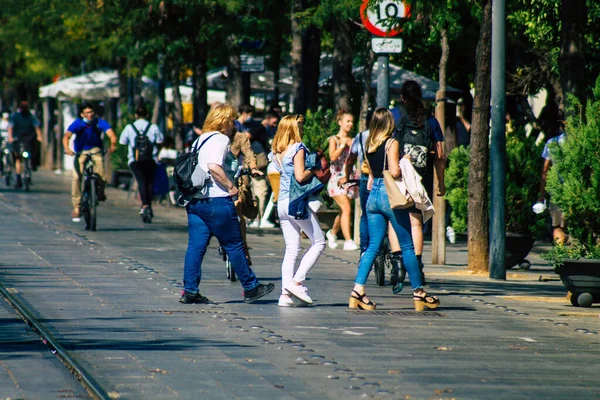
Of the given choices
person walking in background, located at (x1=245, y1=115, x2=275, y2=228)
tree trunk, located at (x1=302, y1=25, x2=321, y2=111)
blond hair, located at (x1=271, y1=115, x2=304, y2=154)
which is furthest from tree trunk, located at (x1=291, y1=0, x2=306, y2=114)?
blond hair, located at (x1=271, y1=115, x2=304, y2=154)

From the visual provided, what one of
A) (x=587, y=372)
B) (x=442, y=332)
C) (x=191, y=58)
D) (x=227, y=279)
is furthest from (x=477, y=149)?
(x=191, y=58)

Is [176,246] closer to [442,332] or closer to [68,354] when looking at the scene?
[442,332]

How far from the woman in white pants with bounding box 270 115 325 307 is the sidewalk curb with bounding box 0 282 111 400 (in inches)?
84.5

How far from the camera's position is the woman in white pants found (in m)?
11.7

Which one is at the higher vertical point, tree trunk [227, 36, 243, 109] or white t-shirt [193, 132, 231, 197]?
tree trunk [227, 36, 243, 109]

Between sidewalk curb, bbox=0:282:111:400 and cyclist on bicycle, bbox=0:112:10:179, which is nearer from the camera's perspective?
sidewalk curb, bbox=0:282:111:400

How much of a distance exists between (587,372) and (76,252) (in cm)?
892

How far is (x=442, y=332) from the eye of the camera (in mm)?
10273

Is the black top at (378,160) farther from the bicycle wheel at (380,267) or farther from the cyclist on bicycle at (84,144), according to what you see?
the cyclist on bicycle at (84,144)

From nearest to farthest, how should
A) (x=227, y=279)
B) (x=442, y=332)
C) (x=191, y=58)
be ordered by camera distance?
(x=442, y=332) → (x=227, y=279) → (x=191, y=58)

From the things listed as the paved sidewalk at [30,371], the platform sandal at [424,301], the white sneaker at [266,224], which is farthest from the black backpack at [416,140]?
the white sneaker at [266,224]

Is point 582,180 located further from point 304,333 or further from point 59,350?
point 59,350

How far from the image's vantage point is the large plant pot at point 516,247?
15594 millimetres

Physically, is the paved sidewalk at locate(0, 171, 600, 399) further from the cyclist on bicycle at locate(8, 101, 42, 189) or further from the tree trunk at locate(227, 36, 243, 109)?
the cyclist on bicycle at locate(8, 101, 42, 189)
